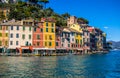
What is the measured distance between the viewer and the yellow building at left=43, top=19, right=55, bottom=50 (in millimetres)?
118312

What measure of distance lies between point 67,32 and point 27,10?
24789 millimetres

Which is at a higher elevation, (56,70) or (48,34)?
(48,34)

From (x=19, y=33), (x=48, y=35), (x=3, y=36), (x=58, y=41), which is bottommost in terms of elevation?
(x=58, y=41)

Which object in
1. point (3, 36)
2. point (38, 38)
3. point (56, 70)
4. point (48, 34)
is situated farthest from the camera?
point (48, 34)

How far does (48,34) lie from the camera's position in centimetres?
11906

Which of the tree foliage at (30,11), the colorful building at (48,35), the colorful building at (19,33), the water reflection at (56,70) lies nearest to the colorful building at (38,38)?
the colorful building at (48,35)

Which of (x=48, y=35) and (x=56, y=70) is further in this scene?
(x=48, y=35)

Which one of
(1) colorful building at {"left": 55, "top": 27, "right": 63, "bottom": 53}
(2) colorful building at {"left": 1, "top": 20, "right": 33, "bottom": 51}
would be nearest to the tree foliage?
(1) colorful building at {"left": 55, "top": 27, "right": 63, "bottom": 53}

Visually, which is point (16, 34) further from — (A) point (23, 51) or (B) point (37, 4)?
(B) point (37, 4)

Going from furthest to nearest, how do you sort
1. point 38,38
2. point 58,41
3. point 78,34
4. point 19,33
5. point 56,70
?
point 78,34 < point 58,41 < point 38,38 < point 19,33 < point 56,70

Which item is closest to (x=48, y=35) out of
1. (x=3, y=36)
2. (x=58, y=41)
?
(x=58, y=41)

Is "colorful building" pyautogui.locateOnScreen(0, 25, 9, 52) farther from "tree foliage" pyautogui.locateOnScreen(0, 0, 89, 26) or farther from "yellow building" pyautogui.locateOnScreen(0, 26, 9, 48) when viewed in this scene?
"tree foliage" pyautogui.locateOnScreen(0, 0, 89, 26)

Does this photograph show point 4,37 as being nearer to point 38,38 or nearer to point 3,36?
point 3,36

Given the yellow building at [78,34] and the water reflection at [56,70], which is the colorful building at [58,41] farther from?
the water reflection at [56,70]
